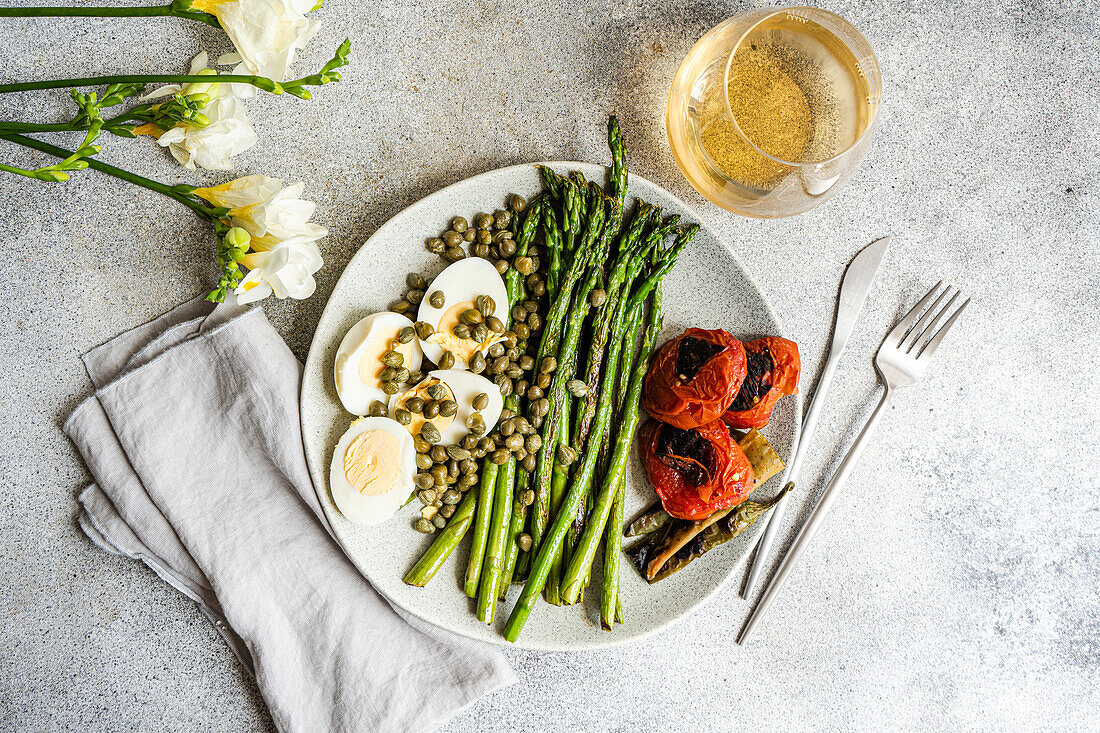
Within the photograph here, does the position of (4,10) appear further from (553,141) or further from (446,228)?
(553,141)

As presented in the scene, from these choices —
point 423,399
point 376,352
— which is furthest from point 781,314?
point 376,352

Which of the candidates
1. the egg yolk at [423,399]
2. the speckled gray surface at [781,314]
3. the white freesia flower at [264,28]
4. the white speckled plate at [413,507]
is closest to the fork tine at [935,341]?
the speckled gray surface at [781,314]

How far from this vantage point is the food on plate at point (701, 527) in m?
2.40

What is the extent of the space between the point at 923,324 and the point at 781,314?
0.57 meters

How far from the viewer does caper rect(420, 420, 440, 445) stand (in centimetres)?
226

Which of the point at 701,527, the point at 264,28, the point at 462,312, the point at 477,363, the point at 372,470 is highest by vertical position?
the point at 264,28

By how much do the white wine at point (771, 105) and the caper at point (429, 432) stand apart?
125 cm

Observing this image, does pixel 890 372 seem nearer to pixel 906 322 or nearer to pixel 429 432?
pixel 906 322

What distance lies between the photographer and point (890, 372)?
2.62m

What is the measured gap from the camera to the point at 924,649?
271cm

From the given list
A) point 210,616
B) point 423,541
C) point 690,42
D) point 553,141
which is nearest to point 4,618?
point 210,616

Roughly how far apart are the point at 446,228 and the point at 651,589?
149 centimetres

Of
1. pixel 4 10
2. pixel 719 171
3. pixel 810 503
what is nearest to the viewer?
pixel 4 10

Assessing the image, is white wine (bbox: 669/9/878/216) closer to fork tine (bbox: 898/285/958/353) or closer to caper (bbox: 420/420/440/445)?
fork tine (bbox: 898/285/958/353)
